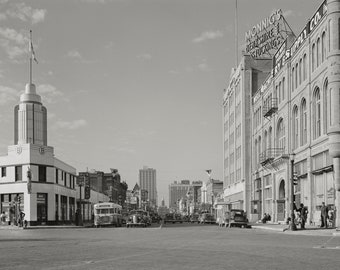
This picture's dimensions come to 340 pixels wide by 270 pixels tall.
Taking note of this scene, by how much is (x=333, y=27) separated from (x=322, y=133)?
31.1ft

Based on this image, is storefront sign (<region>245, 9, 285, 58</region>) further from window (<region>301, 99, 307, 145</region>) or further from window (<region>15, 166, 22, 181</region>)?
window (<region>15, 166, 22, 181</region>)

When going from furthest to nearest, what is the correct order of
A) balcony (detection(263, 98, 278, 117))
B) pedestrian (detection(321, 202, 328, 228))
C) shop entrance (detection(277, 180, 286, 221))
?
1. balcony (detection(263, 98, 278, 117))
2. shop entrance (detection(277, 180, 286, 221))
3. pedestrian (detection(321, 202, 328, 228))

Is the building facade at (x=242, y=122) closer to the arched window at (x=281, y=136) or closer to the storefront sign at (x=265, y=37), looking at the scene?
the storefront sign at (x=265, y=37)

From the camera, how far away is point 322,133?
4600cm

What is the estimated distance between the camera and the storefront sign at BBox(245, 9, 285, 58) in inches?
3083

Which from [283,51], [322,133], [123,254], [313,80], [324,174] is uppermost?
[283,51]

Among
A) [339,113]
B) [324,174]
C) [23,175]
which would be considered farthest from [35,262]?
[23,175]

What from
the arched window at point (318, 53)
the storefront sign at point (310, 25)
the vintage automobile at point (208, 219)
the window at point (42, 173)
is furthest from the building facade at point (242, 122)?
the arched window at point (318, 53)

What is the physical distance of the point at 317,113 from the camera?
48469mm

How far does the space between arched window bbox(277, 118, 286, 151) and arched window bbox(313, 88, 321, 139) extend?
43.9 feet

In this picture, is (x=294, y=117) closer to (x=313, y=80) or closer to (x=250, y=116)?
(x=313, y=80)

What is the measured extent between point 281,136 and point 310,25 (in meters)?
17.6

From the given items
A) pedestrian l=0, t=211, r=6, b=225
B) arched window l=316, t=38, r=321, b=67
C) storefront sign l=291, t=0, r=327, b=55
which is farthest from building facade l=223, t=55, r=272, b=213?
arched window l=316, t=38, r=321, b=67

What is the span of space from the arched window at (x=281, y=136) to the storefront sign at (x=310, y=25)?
375 inches
